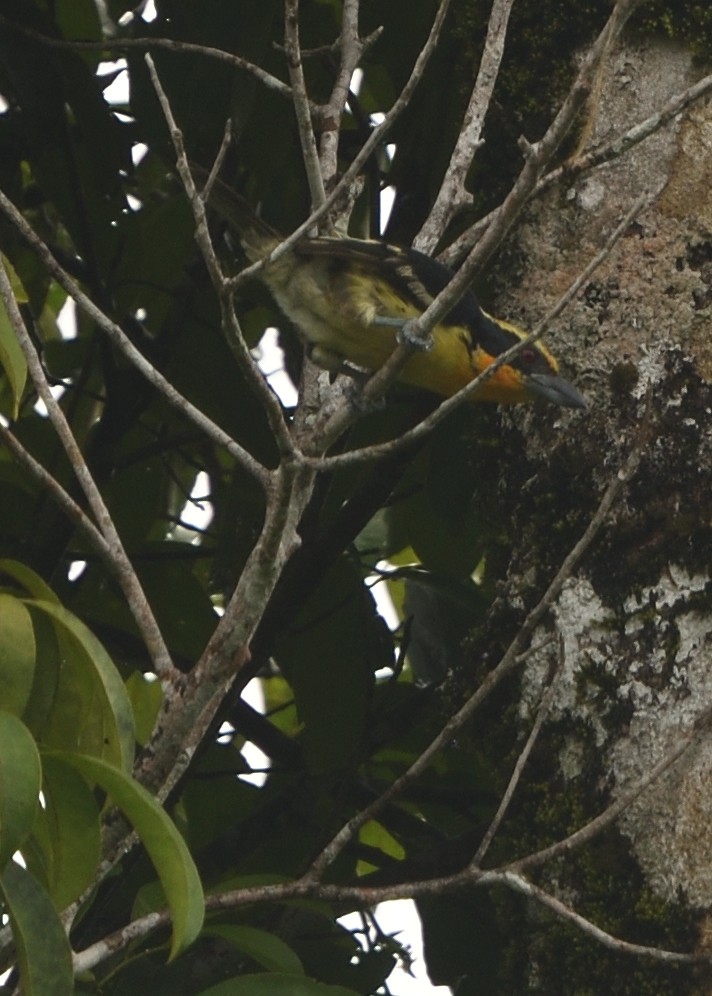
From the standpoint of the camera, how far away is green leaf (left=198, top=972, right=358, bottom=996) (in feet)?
6.75

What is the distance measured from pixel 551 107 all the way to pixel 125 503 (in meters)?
1.53

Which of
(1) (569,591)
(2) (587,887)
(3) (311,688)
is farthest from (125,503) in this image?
(2) (587,887)

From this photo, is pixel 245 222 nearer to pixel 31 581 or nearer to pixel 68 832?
pixel 31 581

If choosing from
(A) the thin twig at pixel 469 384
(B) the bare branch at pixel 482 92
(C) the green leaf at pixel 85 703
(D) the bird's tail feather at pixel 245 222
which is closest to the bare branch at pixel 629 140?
(A) the thin twig at pixel 469 384

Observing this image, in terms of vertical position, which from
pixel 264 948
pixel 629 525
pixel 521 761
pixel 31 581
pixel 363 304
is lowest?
pixel 264 948

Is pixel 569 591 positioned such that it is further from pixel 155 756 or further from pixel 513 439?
pixel 155 756

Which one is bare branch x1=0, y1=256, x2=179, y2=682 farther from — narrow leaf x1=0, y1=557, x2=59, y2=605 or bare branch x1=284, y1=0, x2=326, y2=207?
bare branch x1=284, y1=0, x2=326, y2=207

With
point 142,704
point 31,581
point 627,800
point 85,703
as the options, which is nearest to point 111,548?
point 31,581

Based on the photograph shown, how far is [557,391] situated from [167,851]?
4.13 ft

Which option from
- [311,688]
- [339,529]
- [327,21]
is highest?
[327,21]

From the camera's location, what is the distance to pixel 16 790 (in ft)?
5.42

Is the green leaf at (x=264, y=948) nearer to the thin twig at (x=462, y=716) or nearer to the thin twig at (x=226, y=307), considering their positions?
the thin twig at (x=462, y=716)

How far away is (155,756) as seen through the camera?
2121 millimetres

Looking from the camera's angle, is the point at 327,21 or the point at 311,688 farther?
the point at 327,21
